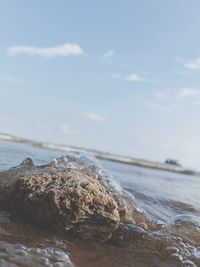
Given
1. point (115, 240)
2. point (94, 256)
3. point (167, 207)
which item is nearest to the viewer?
point (94, 256)

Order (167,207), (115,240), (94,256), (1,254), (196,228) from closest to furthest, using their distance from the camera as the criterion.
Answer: (1,254)
(94,256)
(115,240)
(196,228)
(167,207)

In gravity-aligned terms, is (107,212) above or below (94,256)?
above

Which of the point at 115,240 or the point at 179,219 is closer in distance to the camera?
the point at 115,240

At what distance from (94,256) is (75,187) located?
1.03 meters

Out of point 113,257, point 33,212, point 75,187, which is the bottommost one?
point 113,257

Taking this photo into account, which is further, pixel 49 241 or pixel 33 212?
pixel 33 212

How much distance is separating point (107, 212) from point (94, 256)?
32.5 inches

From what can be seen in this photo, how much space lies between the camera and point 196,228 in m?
7.07

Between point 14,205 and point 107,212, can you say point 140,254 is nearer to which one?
point 107,212

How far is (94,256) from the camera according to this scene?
479 centimetres

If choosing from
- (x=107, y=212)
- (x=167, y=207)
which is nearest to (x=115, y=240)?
(x=107, y=212)

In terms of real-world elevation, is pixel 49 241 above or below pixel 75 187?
below

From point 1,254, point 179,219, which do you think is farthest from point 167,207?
point 1,254

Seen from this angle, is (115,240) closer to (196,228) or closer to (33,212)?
(33,212)
